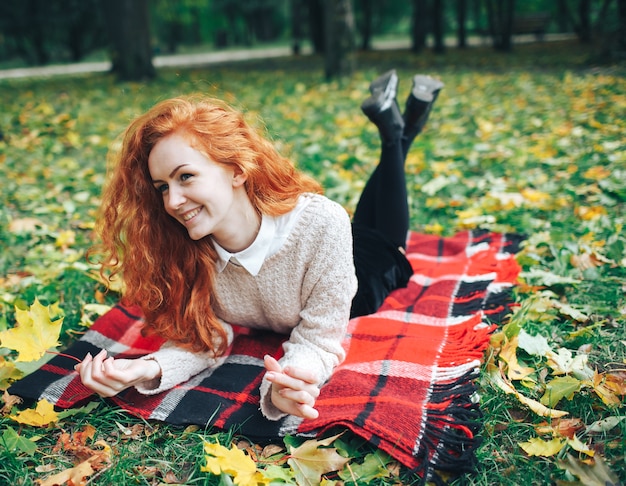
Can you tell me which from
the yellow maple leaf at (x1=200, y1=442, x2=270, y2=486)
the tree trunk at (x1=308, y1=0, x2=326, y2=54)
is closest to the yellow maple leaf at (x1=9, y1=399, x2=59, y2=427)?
the yellow maple leaf at (x1=200, y1=442, x2=270, y2=486)

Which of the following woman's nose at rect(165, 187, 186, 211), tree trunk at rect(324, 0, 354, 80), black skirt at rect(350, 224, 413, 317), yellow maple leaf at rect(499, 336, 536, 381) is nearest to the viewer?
woman's nose at rect(165, 187, 186, 211)

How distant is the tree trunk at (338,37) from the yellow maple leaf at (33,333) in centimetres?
781

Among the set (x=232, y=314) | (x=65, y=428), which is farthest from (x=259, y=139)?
(x=65, y=428)

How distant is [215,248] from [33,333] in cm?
66

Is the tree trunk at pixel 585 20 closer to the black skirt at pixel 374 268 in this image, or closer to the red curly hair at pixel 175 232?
the black skirt at pixel 374 268

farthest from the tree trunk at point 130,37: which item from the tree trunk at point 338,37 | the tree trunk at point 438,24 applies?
the tree trunk at point 438,24

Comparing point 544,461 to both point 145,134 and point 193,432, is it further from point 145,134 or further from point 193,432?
point 145,134

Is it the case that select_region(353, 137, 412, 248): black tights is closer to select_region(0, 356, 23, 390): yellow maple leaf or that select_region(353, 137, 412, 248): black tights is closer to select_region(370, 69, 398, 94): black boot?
select_region(370, 69, 398, 94): black boot

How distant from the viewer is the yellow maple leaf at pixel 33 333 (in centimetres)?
172

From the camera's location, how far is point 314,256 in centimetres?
183

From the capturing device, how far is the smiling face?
1.68 m

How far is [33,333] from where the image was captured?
177 centimetres

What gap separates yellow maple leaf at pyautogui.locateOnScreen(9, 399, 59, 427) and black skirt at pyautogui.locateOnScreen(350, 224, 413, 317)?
1209mm

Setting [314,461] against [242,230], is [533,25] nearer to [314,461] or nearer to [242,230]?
[242,230]
